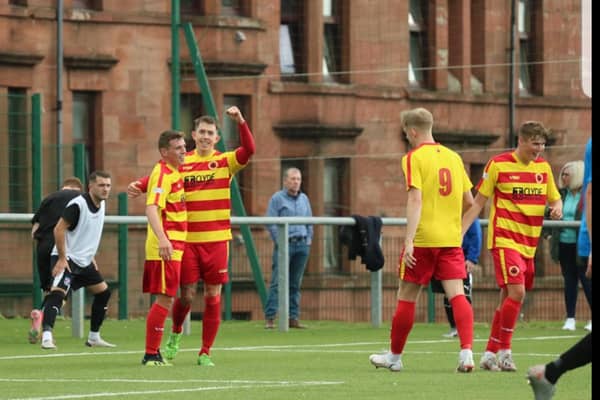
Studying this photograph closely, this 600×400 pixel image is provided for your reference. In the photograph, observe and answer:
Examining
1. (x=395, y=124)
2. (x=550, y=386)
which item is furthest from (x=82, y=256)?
(x=395, y=124)

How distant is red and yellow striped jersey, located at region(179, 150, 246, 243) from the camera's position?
18.2 metres

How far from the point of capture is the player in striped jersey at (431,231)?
56.4 ft

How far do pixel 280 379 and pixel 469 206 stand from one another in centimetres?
213

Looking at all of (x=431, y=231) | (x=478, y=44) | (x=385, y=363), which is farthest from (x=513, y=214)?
(x=478, y=44)

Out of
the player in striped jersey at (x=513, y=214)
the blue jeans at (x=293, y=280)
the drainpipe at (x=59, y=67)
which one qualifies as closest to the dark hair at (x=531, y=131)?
the player in striped jersey at (x=513, y=214)

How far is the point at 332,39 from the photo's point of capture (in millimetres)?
47344

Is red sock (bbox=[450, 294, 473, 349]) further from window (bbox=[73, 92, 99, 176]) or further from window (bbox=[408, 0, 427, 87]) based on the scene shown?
window (bbox=[408, 0, 427, 87])

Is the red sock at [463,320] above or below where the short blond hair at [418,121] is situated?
below

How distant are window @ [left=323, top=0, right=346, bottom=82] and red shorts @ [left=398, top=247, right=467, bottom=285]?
29735mm

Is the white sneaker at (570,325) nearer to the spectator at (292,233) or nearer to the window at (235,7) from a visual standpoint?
the spectator at (292,233)

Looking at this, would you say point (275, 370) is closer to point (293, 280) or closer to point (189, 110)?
point (293, 280)

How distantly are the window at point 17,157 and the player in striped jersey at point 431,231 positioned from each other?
14.6m

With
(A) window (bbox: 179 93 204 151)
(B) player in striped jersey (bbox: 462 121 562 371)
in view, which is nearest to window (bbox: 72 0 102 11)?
(A) window (bbox: 179 93 204 151)

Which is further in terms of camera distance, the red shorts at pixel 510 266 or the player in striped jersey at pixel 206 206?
the player in striped jersey at pixel 206 206
